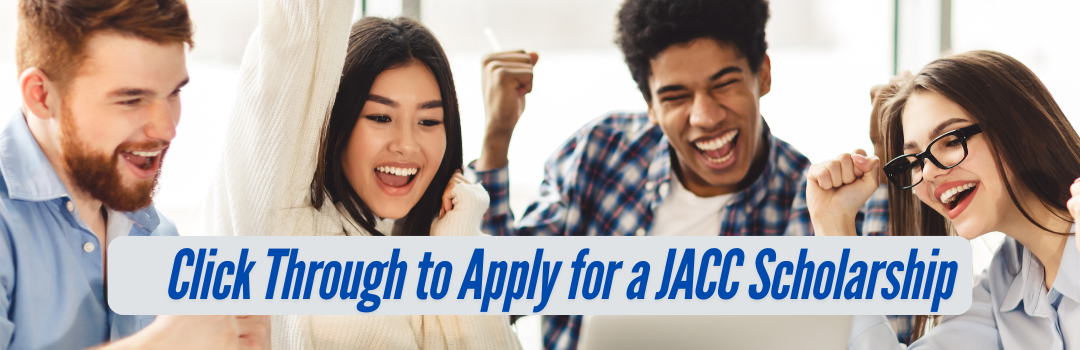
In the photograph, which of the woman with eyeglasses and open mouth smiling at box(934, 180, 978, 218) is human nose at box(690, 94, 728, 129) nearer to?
the woman with eyeglasses

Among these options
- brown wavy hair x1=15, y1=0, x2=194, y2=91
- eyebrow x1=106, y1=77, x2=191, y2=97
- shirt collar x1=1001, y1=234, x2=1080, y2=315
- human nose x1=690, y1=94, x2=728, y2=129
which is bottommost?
shirt collar x1=1001, y1=234, x2=1080, y2=315

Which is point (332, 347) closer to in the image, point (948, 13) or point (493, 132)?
point (493, 132)

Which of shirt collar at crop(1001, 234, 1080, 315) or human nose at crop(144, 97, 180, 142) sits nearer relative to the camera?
human nose at crop(144, 97, 180, 142)

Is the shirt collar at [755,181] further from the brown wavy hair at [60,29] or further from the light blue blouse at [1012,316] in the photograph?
the brown wavy hair at [60,29]

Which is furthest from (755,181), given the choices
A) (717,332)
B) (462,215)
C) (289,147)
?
(289,147)

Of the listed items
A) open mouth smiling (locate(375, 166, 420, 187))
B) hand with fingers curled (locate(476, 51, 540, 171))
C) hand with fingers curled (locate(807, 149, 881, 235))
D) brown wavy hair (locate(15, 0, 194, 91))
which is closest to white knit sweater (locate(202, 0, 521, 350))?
open mouth smiling (locate(375, 166, 420, 187))

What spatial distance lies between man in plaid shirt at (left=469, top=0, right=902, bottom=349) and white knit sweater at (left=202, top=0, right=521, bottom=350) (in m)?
0.64

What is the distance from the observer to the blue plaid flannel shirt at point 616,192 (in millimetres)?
1854

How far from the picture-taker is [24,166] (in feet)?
3.11

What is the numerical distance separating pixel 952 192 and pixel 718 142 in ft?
1.92

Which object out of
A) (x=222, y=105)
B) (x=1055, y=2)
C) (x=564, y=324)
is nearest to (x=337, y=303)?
(x=564, y=324)

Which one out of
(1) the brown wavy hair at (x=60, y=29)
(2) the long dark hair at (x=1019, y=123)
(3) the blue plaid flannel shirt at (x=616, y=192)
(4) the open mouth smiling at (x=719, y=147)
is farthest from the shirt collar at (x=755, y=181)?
(1) the brown wavy hair at (x=60, y=29)

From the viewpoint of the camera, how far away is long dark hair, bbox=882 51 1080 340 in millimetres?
1286

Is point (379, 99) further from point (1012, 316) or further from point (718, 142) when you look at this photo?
point (1012, 316)
